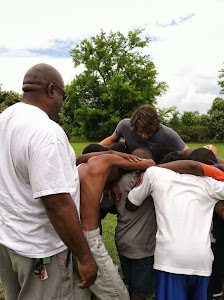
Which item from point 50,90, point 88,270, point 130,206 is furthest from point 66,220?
point 130,206

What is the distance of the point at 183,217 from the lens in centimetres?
212

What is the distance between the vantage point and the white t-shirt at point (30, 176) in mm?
1556

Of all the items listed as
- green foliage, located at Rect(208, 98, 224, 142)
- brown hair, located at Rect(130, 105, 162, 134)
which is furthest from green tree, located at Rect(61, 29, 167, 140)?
brown hair, located at Rect(130, 105, 162, 134)

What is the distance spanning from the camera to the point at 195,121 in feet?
117

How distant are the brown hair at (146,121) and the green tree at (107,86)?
27.5 meters

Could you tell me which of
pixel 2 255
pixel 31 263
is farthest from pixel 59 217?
pixel 2 255

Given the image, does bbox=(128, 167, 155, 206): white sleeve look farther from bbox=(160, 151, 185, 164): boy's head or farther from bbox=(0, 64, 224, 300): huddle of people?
bbox=(160, 151, 185, 164): boy's head

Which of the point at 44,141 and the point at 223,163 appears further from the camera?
the point at 223,163

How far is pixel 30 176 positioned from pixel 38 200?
0.18 meters

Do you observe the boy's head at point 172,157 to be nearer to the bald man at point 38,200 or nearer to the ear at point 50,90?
the bald man at point 38,200

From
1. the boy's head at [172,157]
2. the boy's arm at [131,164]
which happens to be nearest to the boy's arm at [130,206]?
the boy's arm at [131,164]

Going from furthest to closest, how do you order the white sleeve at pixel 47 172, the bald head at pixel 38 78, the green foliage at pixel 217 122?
the green foliage at pixel 217 122 < the bald head at pixel 38 78 < the white sleeve at pixel 47 172

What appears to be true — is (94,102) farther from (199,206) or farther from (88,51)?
(199,206)

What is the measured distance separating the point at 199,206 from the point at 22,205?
4.07 feet
